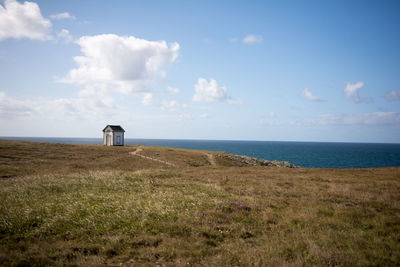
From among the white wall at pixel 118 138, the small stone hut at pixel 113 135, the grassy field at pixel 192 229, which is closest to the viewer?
the grassy field at pixel 192 229

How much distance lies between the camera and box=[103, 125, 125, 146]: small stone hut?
244 ft

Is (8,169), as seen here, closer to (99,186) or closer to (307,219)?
(99,186)

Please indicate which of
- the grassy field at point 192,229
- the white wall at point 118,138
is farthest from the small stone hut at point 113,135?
the grassy field at point 192,229

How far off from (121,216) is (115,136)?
68.8 m

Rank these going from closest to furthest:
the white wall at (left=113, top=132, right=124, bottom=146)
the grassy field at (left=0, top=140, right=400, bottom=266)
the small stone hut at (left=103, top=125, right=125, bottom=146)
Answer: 1. the grassy field at (left=0, top=140, right=400, bottom=266)
2. the small stone hut at (left=103, top=125, right=125, bottom=146)
3. the white wall at (left=113, top=132, right=124, bottom=146)

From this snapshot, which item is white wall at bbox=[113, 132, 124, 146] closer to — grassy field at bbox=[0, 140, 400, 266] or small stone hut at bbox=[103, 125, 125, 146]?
small stone hut at bbox=[103, 125, 125, 146]

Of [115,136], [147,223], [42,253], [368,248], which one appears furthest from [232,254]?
[115,136]

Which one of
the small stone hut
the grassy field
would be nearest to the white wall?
the small stone hut

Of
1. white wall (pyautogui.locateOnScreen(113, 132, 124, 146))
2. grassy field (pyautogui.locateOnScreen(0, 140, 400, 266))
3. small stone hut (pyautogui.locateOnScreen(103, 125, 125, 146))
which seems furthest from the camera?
white wall (pyautogui.locateOnScreen(113, 132, 124, 146))

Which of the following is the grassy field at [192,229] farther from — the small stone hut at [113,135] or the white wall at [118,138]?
the white wall at [118,138]

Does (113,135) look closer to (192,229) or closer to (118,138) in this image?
(118,138)

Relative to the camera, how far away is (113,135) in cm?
7412

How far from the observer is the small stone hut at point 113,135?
74375mm

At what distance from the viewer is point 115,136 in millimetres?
74875
